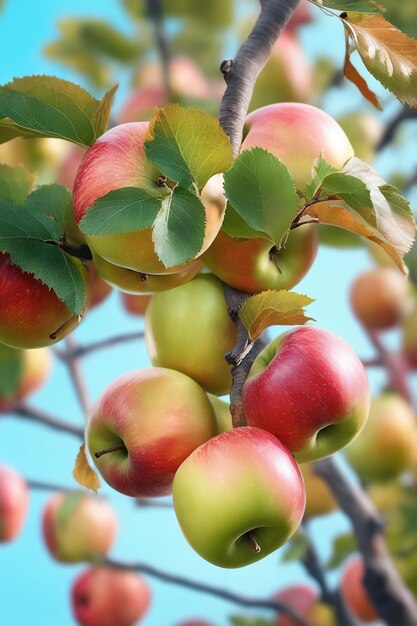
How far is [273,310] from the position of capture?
395mm

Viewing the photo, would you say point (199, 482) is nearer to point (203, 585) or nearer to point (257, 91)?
point (203, 585)

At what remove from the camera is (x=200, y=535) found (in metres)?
0.38

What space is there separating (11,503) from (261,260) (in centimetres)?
134

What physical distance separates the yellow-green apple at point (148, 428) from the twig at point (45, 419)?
651 mm

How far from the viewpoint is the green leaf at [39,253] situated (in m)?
0.41

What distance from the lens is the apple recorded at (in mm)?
498

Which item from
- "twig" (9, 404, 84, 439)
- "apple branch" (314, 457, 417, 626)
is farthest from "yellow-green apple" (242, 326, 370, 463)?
"twig" (9, 404, 84, 439)

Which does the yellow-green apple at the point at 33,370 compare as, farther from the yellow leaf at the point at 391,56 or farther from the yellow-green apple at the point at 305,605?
the yellow leaf at the point at 391,56

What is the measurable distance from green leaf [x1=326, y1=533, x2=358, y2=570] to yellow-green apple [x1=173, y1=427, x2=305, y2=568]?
89 cm

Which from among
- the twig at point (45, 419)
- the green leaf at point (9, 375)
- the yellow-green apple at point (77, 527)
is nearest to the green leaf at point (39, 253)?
the green leaf at point (9, 375)

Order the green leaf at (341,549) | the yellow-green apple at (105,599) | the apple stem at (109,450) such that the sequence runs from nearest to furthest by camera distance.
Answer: the apple stem at (109,450), the green leaf at (341,549), the yellow-green apple at (105,599)

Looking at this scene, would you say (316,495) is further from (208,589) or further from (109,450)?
(109,450)

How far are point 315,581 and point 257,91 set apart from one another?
0.81 metres

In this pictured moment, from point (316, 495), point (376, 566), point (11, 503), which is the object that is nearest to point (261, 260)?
point (376, 566)
